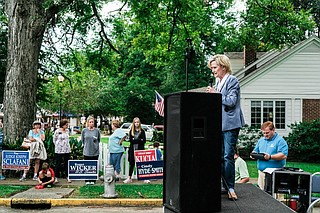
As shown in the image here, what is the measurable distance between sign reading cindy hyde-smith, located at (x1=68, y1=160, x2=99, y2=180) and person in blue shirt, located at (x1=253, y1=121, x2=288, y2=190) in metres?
5.68

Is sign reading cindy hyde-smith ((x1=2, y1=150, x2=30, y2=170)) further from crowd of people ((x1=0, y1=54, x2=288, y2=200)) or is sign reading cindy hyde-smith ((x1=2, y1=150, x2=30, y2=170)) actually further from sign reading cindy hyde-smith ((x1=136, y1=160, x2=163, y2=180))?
sign reading cindy hyde-smith ((x1=136, y1=160, x2=163, y2=180))

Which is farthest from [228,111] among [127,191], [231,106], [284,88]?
[284,88]

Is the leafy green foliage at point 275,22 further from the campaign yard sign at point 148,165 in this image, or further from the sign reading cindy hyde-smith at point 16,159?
the sign reading cindy hyde-smith at point 16,159

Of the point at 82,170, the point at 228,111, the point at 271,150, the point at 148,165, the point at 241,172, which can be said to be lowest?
the point at 82,170

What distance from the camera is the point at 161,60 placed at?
2098 centimetres

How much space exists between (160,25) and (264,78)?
7.95m

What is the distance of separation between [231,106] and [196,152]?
989mm

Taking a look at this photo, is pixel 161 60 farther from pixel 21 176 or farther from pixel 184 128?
pixel 184 128

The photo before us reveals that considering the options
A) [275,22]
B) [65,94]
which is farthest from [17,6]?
[65,94]

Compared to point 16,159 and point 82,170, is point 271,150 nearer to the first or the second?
point 82,170

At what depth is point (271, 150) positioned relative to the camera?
8492 mm

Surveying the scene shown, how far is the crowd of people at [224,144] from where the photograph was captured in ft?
19.5

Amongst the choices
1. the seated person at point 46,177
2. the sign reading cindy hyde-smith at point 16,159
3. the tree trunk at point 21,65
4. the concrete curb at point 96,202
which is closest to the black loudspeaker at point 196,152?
the concrete curb at point 96,202

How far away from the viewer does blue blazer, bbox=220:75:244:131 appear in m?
5.88
